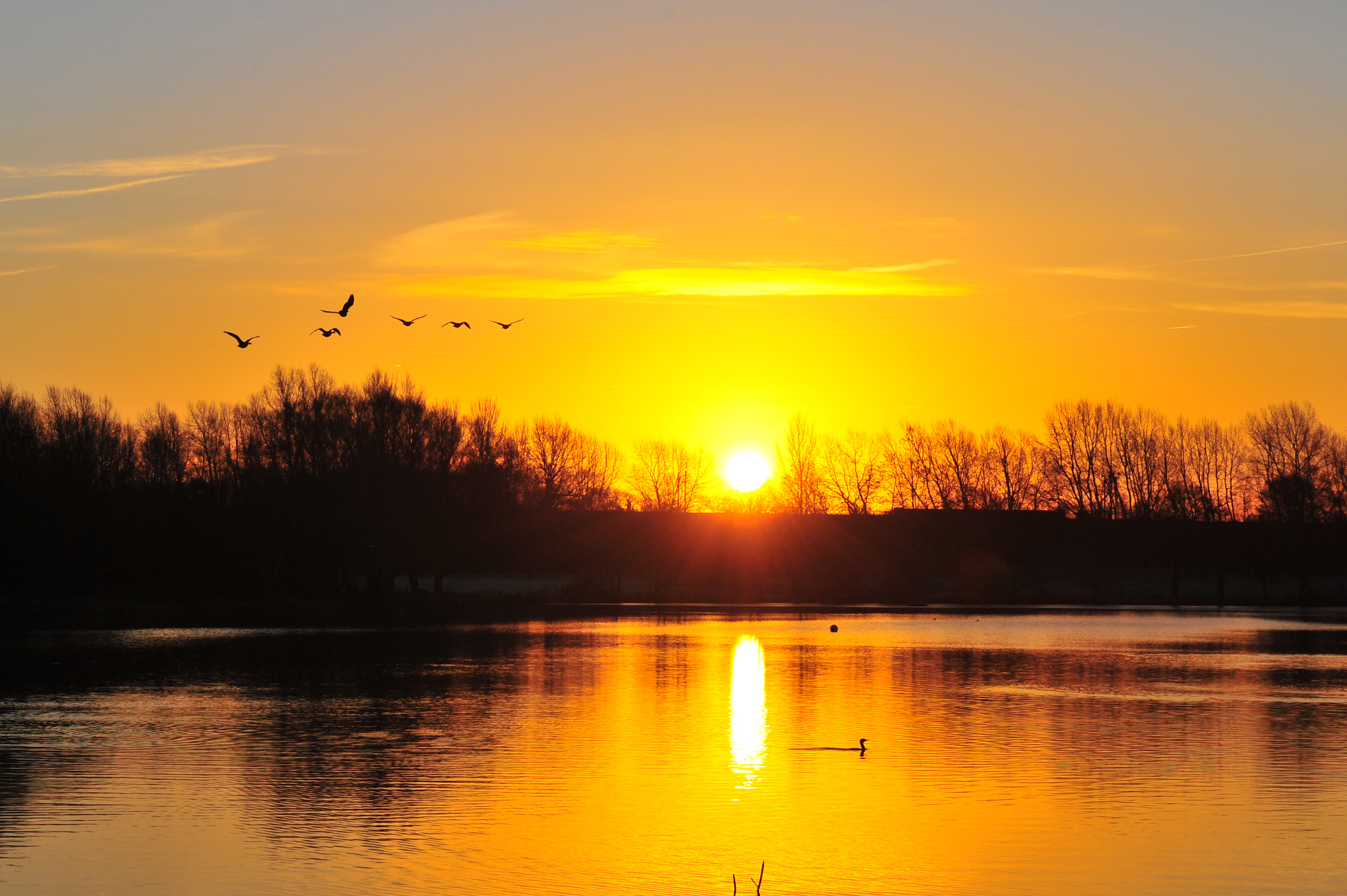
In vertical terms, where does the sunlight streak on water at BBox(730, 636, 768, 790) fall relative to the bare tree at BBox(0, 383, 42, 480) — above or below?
below

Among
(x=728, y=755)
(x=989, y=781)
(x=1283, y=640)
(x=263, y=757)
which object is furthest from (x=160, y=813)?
(x=1283, y=640)

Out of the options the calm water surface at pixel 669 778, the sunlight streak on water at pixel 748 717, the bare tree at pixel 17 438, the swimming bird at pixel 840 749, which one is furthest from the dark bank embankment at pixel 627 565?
the swimming bird at pixel 840 749

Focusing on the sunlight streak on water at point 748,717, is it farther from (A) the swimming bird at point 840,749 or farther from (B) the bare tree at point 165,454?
(B) the bare tree at point 165,454

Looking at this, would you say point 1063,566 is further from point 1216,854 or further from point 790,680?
point 1216,854

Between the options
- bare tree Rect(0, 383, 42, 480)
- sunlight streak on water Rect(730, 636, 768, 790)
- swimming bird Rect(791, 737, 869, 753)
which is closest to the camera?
sunlight streak on water Rect(730, 636, 768, 790)

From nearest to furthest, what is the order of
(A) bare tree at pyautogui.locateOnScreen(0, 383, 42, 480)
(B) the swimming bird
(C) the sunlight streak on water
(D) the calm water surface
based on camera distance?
1. (D) the calm water surface
2. (C) the sunlight streak on water
3. (B) the swimming bird
4. (A) bare tree at pyautogui.locateOnScreen(0, 383, 42, 480)

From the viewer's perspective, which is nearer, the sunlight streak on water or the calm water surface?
the calm water surface

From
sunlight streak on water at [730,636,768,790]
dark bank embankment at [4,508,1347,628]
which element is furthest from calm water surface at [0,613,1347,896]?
dark bank embankment at [4,508,1347,628]

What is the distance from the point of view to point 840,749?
2103 cm

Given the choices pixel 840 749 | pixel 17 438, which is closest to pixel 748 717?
pixel 840 749

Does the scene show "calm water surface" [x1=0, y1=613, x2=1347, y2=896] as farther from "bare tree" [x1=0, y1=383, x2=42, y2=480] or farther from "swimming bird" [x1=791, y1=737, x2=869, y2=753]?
"bare tree" [x1=0, y1=383, x2=42, y2=480]

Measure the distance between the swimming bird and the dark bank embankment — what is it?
40457mm

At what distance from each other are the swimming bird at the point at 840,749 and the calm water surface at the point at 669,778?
140 millimetres

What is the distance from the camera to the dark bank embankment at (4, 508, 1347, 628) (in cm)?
6394
